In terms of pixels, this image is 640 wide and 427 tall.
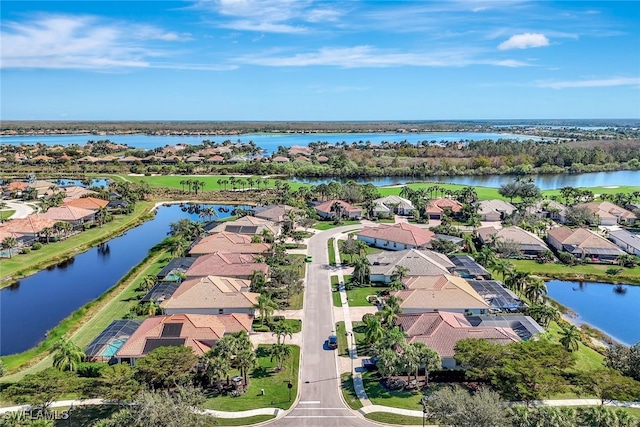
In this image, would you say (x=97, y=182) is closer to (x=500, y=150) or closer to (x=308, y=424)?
(x=308, y=424)

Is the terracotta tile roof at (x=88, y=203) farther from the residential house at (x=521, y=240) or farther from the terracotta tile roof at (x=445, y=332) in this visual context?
the residential house at (x=521, y=240)

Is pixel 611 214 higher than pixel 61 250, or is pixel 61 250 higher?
pixel 611 214

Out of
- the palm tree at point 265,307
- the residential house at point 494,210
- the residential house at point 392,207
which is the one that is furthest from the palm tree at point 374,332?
the residential house at point 494,210

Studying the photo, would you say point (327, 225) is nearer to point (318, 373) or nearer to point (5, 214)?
point (318, 373)

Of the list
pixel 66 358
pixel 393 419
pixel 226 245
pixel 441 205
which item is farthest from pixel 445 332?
pixel 441 205

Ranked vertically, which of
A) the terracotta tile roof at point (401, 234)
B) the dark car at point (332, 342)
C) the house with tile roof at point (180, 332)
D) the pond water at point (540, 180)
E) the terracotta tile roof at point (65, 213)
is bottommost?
the dark car at point (332, 342)

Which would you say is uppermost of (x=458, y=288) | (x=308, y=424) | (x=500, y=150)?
(x=500, y=150)

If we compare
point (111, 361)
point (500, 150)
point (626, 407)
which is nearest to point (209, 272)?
point (111, 361)
